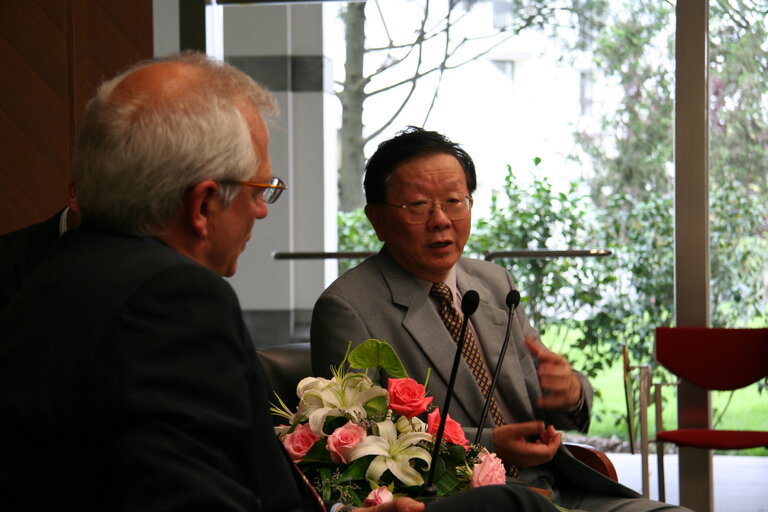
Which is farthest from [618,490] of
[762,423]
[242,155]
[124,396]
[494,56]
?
[494,56]

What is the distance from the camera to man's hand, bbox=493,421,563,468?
2225 millimetres

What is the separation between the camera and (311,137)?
5.04m

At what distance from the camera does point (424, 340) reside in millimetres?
2455

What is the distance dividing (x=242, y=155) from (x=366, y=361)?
54cm

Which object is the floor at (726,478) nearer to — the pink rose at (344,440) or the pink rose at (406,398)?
the pink rose at (406,398)

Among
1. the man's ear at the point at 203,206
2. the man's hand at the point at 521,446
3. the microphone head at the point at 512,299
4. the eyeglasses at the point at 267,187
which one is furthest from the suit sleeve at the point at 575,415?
the man's ear at the point at 203,206

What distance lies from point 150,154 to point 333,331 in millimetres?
1210

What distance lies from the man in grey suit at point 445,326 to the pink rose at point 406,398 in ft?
1.86

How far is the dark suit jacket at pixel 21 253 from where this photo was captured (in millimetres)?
2193

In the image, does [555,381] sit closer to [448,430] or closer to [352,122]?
[448,430]

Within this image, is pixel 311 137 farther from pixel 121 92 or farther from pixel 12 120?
pixel 121 92

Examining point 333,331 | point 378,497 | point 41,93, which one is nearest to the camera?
point 378,497

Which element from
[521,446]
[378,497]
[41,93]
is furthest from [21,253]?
[41,93]

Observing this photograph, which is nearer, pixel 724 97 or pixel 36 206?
pixel 36 206
